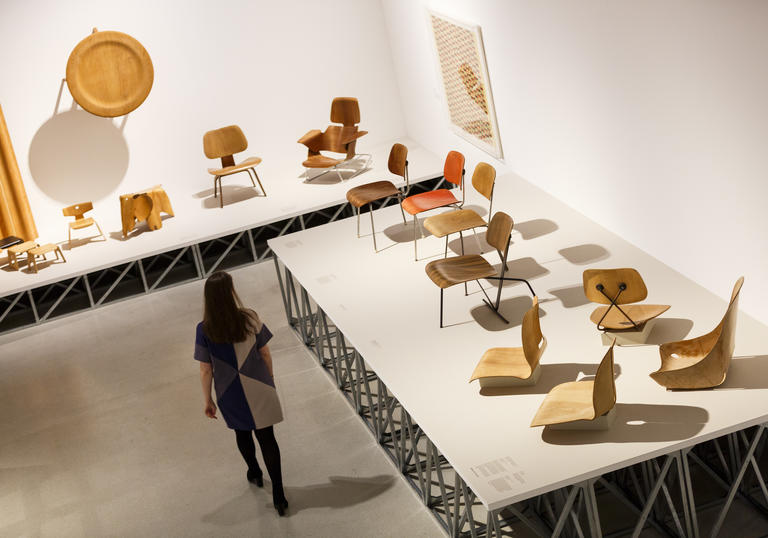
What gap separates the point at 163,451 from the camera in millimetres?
6523

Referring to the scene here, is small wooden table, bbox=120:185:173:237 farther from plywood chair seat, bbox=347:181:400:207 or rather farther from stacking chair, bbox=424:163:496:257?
stacking chair, bbox=424:163:496:257

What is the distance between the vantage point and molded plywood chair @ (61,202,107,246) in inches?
378

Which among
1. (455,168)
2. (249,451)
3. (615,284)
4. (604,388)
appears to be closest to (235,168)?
(455,168)

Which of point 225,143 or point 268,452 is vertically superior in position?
point 225,143

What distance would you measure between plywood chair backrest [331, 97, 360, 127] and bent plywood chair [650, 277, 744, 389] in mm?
5707

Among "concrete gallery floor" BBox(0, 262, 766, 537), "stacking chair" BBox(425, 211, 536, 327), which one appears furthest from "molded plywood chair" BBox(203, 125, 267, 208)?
"stacking chair" BBox(425, 211, 536, 327)

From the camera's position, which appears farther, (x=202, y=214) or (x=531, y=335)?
(x=202, y=214)

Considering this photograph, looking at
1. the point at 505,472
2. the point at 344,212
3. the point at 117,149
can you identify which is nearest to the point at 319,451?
the point at 505,472

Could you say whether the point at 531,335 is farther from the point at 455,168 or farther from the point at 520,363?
the point at 455,168

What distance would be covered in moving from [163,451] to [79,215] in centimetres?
409

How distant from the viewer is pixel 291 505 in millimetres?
5695

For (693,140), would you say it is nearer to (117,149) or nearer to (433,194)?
(433,194)

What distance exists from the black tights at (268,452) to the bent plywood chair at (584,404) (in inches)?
61.7

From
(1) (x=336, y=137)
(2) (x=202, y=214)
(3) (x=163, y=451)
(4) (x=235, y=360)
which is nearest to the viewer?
(4) (x=235, y=360)
